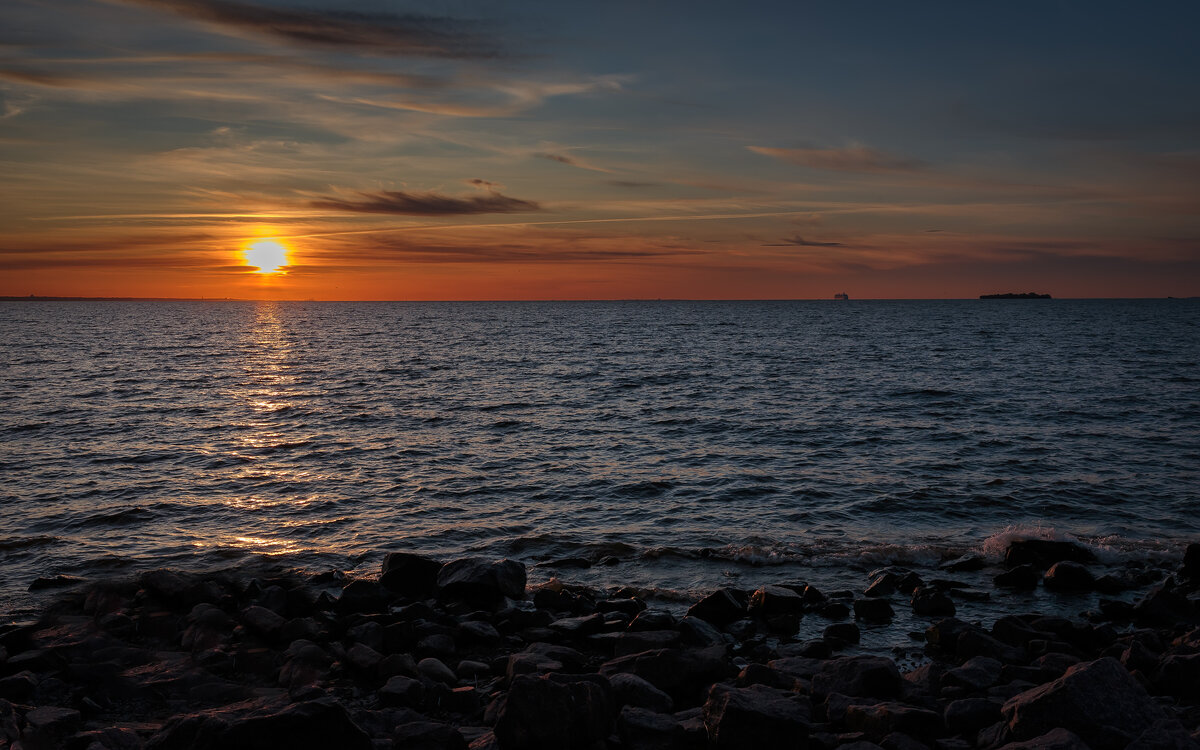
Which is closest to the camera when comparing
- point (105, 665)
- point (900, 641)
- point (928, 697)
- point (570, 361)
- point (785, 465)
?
point (928, 697)

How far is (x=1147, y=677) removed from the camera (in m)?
11.6

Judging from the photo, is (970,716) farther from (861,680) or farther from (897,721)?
(861,680)

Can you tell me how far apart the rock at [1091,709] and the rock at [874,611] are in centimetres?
524

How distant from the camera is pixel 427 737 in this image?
933 cm

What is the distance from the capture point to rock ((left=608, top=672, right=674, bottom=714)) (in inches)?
419

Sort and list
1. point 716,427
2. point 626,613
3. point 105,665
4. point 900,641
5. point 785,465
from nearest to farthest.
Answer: point 105,665 → point 900,641 → point 626,613 → point 785,465 → point 716,427

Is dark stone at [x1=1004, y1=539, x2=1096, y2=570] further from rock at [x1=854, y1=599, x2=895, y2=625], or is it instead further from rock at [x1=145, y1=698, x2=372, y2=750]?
rock at [x1=145, y1=698, x2=372, y2=750]

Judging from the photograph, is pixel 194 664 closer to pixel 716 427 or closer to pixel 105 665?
pixel 105 665

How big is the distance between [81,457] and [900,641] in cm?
2913

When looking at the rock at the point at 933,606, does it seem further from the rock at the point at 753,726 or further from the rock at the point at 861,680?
the rock at the point at 753,726

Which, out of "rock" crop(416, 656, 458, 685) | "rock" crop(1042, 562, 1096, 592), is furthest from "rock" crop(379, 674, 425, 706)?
"rock" crop(1042, 562, 1096, 592)

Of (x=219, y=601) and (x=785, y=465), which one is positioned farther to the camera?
(x=785, y=465)

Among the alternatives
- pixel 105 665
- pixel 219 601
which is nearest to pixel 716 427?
pixel 219 601

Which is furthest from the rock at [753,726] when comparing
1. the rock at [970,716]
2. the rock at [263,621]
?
the rock at [263,621]
